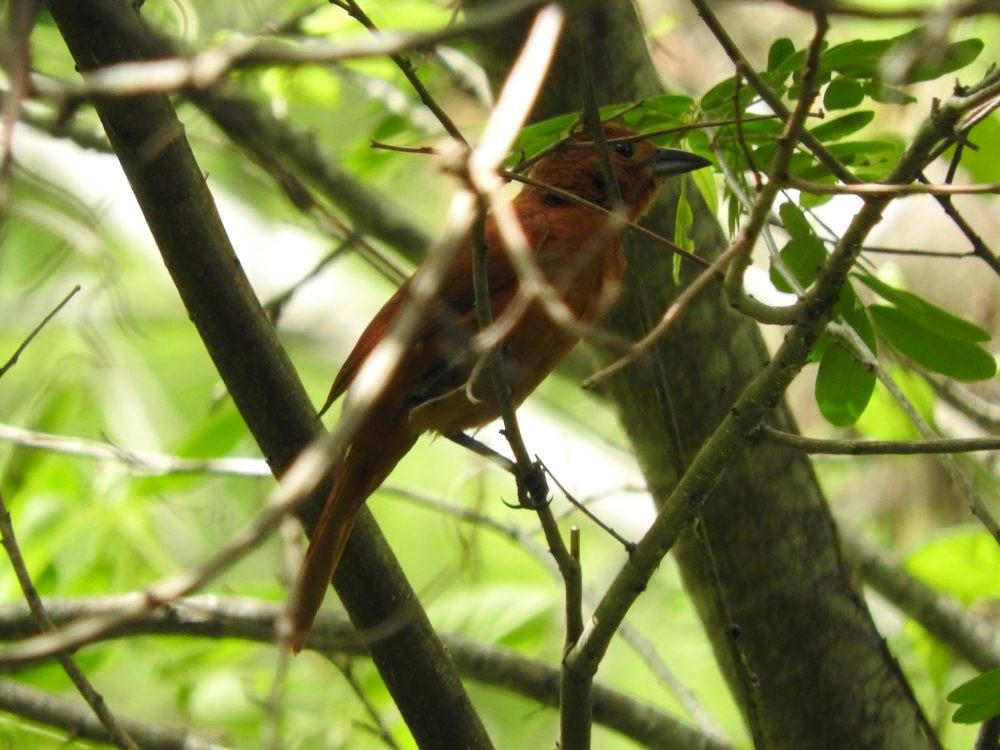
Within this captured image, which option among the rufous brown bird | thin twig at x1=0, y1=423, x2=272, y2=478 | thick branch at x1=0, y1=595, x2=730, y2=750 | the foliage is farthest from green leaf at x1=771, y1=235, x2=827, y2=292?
thin twig at x1=0, y1=423, x2=272, y2=478

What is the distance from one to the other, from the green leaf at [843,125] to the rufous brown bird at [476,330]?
0.61 metres

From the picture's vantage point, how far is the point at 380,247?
18.0 ft

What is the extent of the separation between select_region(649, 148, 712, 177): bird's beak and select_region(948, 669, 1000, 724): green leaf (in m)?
1.68

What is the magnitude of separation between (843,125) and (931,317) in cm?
46

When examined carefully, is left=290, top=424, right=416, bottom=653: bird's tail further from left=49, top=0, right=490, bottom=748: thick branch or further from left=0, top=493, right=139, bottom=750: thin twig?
left=0, top=493, right=139, bottom=750: thin twig

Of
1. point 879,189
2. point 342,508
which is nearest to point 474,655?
point 342,508

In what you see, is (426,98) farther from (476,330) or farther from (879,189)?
(476,330)

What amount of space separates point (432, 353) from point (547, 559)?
3.91 ft

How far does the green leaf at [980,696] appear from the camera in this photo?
98.1 inches

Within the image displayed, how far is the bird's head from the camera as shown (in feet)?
12.1

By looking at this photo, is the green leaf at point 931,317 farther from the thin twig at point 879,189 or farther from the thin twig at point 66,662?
the thin twig at point 66,662

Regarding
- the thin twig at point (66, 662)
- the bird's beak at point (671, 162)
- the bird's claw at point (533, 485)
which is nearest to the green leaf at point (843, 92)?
the bird's claw at point (533, 485)

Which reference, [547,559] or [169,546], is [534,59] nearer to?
[547,559]

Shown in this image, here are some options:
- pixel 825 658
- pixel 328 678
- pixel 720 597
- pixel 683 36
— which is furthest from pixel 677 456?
pixel 683 36
